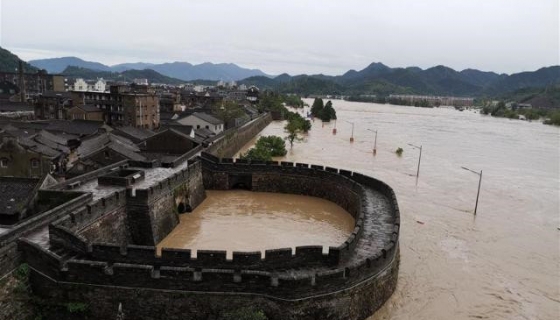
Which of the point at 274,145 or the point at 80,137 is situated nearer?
the point at 80,137

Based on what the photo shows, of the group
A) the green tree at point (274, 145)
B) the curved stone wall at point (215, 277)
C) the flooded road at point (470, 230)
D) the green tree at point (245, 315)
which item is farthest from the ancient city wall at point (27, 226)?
the green tree at point (274, 145)

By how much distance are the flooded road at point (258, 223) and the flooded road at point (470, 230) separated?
13.3ft

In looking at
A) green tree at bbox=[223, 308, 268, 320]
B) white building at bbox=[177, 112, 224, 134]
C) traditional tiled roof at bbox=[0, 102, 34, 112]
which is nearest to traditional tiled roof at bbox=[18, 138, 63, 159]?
white building at bbox=[177, 112, 224, 134]

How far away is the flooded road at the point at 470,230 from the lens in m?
15.8

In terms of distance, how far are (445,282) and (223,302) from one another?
32.8ft

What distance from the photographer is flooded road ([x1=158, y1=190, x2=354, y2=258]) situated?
19203mm

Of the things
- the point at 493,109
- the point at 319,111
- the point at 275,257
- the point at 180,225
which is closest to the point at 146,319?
the point at 275,257

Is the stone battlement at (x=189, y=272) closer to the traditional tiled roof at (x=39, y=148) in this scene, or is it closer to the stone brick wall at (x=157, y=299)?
the stone brick wall at (x=157, y=299)

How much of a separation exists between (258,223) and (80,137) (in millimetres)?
25116

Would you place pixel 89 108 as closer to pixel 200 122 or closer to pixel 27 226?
pixel 200 122

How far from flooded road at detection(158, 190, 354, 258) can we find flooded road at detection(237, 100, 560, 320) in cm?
404

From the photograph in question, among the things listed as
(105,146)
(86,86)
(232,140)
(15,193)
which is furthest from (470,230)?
(86,86)

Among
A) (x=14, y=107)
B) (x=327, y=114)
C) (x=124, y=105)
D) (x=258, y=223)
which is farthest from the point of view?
(x=327, y=114)

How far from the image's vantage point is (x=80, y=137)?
1542 inches
